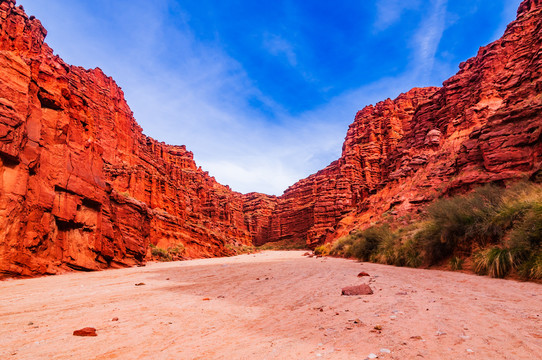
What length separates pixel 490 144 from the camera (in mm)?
14141

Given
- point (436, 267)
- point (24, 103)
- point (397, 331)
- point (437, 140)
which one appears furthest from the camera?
point (437, 140)

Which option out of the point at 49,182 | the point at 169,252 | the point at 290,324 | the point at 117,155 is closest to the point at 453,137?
the point at 169,252

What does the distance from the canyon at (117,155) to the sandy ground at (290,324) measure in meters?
6.58

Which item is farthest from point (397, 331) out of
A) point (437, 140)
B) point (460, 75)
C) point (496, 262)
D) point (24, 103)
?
point (460, 75)

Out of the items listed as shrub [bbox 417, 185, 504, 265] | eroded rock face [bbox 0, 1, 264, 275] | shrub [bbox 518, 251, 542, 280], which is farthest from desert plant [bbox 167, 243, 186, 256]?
shrub [bbox 518, 251, 542, 280]

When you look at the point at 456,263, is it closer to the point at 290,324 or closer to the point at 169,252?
the point at 290,324

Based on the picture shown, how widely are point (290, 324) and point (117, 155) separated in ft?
171

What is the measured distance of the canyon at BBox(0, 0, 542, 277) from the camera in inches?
376

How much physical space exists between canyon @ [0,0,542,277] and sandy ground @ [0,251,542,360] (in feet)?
21.6

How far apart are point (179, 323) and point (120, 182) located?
34982 mm

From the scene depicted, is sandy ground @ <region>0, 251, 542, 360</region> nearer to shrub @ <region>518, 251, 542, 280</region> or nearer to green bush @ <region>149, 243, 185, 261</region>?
shrub @ <region>518, 251, 542, 280</region>

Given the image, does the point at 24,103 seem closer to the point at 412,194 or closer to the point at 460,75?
the point at 412,194

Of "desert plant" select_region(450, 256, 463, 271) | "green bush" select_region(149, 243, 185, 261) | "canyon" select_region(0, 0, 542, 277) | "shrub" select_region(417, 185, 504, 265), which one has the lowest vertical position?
"green bush" select_region(149, 243, 185, 261)

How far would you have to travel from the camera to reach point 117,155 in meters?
47.3
